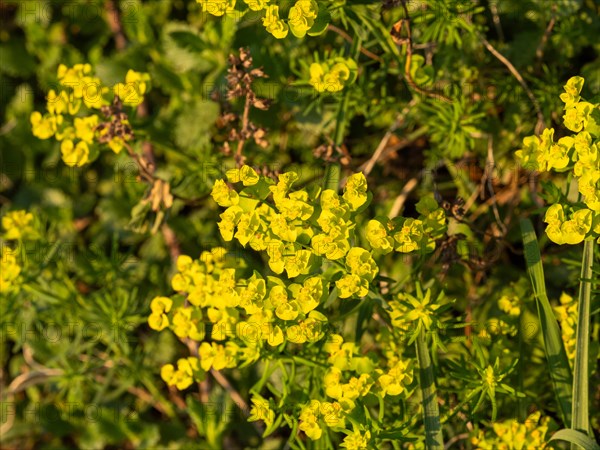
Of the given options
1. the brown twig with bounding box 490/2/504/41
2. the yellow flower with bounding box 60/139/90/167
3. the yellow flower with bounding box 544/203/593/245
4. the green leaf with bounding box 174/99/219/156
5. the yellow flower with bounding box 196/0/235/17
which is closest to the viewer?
the yellow flower with bounding box 544/203/593/245

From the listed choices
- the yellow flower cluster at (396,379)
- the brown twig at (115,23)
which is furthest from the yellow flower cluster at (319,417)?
the brown twig at (115,23)

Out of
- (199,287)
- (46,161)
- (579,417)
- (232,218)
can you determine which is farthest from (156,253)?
(579,417)

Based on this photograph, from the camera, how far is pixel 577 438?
1758 mm

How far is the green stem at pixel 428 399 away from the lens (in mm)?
1822

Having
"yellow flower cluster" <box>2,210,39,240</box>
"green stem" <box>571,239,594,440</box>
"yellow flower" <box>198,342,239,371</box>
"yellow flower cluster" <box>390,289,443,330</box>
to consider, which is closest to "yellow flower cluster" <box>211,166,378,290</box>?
"yellow flower cluster" <box>390,289,443,330</box>

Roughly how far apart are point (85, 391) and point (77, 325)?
1.33 feet

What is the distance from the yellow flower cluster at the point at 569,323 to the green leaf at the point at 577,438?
0.83 feet

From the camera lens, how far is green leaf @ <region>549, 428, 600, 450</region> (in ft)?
5.70

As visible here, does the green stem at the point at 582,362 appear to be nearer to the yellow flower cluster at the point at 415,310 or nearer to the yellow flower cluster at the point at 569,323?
the yellow flower cluster at the point at 569,323

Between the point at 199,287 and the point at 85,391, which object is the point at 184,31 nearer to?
the point at 199,287

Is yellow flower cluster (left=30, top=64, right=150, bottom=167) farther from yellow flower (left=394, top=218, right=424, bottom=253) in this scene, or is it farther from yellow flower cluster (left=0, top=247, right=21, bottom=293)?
yellow flower (left=394, top=218, right=424, bottom=253)

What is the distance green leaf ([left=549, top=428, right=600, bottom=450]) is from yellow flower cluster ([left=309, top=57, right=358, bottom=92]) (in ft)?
3.22

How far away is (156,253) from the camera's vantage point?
2871mm

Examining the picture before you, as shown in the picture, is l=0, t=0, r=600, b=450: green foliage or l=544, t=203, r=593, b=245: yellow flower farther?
l=0, t=0, r=600, b=450: green foliage
